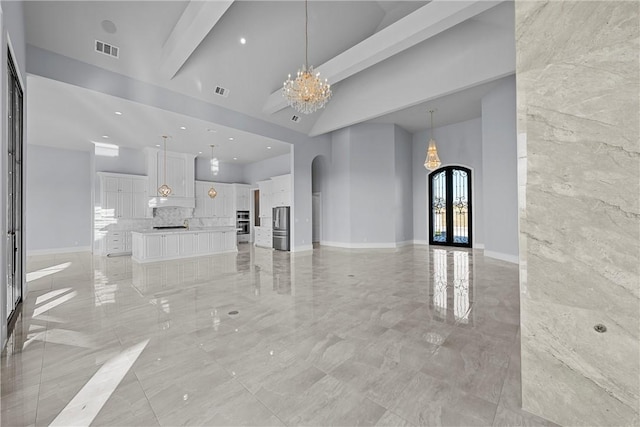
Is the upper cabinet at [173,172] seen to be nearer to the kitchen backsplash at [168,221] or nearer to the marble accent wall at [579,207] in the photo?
the kitchen backsplash at [168,221]

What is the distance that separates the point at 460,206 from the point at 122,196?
37.3 ft

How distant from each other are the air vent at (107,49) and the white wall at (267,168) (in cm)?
605

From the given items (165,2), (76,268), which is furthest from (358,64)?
(76,268)

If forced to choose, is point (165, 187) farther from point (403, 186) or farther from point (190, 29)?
point (403, 186)

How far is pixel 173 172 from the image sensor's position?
9.48 metres

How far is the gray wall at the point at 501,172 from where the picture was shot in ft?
21.4

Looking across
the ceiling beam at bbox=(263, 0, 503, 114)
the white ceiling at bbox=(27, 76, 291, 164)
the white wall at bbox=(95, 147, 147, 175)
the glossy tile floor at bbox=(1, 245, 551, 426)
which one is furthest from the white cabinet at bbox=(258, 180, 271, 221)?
the glossy tile floor at bbox=(1, 245, 551, 426)

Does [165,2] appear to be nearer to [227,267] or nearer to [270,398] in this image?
[227,267]

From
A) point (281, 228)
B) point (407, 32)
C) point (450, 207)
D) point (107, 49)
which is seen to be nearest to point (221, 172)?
point (281, 228)

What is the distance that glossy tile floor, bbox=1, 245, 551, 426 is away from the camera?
1708 mm

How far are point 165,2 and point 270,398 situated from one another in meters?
5.70

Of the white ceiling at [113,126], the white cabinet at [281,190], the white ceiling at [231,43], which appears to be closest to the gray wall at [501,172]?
the white ceiling at [231,43]

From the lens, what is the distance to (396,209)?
9531 mm

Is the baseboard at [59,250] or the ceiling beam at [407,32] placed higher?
the ceiling beam at [407,32]
